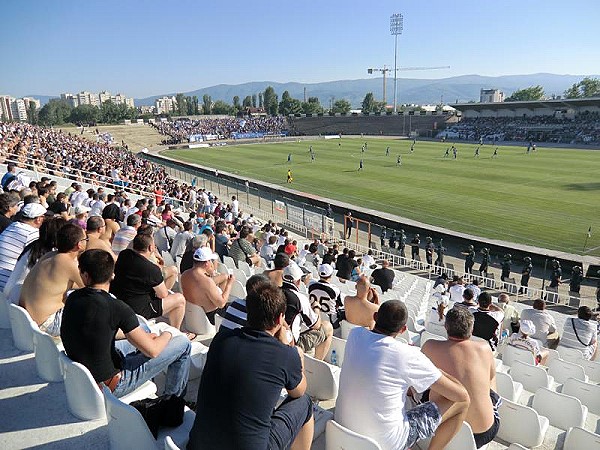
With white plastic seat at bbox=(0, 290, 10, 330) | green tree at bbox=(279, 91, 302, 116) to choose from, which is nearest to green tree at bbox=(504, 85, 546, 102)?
green tree at bbox=(279, 91, 302, 116)

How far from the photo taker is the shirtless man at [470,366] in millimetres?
3355

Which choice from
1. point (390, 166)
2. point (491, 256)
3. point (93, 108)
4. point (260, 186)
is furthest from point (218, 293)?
point (93, 108)

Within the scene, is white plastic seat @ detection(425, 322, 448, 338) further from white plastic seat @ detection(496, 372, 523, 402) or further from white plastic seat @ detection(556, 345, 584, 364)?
white plastic seat @ detection(496, 372, 523, 402)

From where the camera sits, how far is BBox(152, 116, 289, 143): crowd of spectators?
90188 millimetres

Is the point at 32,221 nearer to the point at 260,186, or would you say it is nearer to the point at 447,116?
the point at 260,186

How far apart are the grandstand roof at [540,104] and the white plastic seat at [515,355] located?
76.5m

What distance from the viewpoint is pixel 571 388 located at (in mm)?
5152

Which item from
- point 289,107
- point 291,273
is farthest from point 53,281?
point 289,107

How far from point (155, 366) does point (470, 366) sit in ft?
7.70

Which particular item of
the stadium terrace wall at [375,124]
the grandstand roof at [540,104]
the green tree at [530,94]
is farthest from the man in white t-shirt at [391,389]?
the green tree at [530,94]

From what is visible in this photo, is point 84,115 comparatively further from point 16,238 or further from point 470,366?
point 470,366

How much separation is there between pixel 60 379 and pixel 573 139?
73.8m

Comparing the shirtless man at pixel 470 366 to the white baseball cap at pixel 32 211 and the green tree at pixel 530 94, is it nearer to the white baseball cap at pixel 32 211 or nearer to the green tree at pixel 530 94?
the white baseball cap at pixel 32 211

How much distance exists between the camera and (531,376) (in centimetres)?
538
